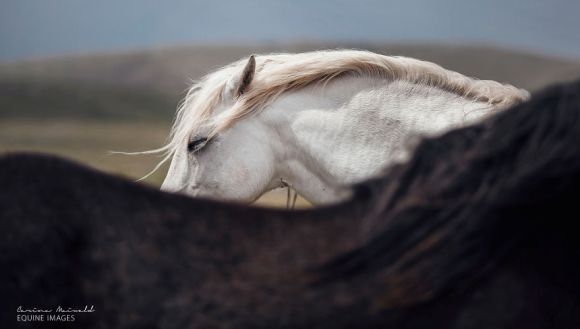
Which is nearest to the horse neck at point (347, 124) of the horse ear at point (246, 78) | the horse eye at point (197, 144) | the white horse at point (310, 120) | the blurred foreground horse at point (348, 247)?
the white horse at point (310, 120)

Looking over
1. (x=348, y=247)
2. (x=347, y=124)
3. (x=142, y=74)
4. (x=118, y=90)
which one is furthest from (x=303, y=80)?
(x=142, y=74)

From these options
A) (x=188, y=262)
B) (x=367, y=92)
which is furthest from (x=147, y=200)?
(x=367, y=92)

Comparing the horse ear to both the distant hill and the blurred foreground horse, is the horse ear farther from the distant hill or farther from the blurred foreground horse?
the distant hill

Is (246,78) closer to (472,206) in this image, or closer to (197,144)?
(197,144)

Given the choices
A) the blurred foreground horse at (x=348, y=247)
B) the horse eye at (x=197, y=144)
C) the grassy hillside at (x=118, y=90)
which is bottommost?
the grassy hillside at (x=118, y=90)

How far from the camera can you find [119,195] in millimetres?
1600

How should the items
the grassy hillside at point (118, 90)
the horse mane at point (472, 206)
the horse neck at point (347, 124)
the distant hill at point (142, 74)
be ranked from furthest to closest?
the distant hill at point (142, 74), the grassy hillside at point (118, 90), the horse neck at point (347, 124), the horse mane at point (472, 206)

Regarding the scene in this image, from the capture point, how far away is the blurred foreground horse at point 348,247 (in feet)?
4.69

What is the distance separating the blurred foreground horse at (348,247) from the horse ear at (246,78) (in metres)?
2.11

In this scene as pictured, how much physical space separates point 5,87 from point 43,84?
4.87 metres

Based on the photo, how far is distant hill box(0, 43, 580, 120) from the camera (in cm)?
6738

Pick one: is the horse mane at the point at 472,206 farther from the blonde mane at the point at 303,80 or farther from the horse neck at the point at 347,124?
the blonde mane at the point at 303,80

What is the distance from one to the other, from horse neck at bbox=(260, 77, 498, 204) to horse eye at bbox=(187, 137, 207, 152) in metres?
0.37

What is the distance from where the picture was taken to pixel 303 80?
3.74m
